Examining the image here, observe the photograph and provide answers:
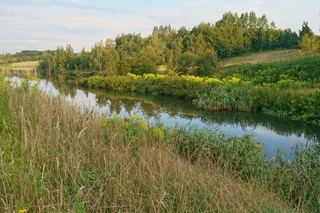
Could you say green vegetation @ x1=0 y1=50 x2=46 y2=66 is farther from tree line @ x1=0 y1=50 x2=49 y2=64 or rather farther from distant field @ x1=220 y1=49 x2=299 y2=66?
distant field @ x1=220 y1=49 x2=299 y2=66

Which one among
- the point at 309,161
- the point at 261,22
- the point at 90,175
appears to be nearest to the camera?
the point at 90,175

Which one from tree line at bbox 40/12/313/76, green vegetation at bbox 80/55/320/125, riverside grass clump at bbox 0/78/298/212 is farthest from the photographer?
tree line at bbox 40/12/313/76

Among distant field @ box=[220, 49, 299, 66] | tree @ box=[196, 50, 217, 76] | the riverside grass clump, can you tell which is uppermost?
distant field @ box=[220, 49, 299, 66]

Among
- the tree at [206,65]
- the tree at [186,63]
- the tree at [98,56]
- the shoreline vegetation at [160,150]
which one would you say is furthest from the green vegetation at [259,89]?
the tree at [98,56]

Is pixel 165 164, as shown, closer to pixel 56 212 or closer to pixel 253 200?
pixel 253 200

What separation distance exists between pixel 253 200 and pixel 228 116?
31.4 ft

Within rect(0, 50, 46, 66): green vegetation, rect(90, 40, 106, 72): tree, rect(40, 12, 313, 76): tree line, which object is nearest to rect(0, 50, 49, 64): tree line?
rect(0, 50, 46, 66): green vegetation

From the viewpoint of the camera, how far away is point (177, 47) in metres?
39.3

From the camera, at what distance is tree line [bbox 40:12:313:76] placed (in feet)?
100

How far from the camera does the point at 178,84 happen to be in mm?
18609

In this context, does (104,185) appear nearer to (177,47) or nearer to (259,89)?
(259,89)

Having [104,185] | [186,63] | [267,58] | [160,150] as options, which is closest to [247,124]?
[160,150]

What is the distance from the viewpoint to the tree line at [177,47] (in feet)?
100

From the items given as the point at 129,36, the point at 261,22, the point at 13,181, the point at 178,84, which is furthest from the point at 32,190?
the point at 129,36
